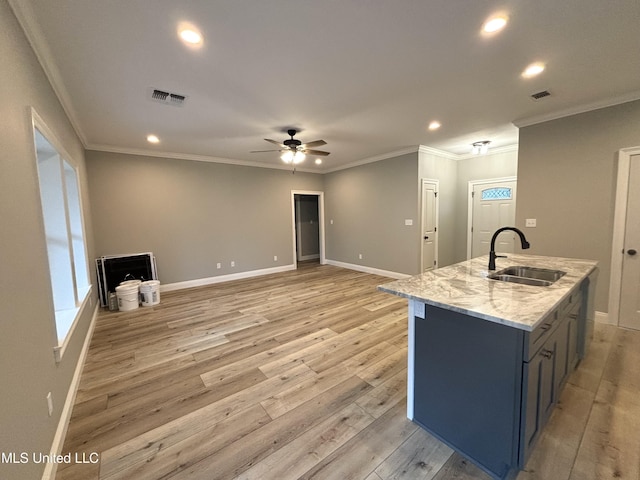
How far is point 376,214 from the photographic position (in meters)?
6.11

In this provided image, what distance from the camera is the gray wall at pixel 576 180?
122 inches

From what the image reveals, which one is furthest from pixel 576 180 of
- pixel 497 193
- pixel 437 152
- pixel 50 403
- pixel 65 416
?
pixel 65 416

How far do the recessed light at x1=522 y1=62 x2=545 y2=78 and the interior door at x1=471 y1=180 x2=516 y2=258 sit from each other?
11.0ft

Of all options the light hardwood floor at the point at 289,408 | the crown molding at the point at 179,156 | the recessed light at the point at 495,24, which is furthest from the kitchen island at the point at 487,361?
the crown molding at the point at 179,156

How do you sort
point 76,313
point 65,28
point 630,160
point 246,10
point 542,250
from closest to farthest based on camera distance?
point 246,10
point 65,28
point 76,313
point 630,160
point 542,250

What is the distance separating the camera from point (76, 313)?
96.0 inches

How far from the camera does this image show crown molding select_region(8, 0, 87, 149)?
5.17 feet

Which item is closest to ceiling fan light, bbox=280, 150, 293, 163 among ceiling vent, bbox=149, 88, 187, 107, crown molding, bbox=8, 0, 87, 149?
ceiling vent, bbox=149, 88, 187, 107

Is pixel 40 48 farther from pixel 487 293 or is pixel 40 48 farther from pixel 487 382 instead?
pixel 487 382

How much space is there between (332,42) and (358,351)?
2.85 meters

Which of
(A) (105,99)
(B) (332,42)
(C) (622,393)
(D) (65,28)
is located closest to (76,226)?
(A) (105,99)

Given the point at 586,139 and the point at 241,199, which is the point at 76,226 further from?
the point at 586,139

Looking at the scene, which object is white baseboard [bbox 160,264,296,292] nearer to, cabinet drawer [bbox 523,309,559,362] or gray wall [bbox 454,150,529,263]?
gray wall [bbox 454,150,529,263]

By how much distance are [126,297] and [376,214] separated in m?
5.11
